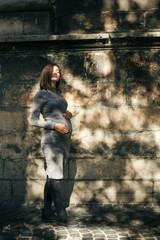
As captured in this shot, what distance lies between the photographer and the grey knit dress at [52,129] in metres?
3.11

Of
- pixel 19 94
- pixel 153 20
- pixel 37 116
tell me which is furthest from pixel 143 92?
pixel 19 94

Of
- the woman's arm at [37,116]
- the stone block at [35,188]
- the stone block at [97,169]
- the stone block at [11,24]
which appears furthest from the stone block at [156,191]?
the stone block at [11,24]

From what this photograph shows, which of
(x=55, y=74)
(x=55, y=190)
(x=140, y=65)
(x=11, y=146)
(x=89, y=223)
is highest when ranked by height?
(x=140, y=65)

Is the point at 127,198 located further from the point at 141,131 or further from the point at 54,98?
the point at 54,98

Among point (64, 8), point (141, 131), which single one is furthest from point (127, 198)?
point (64, 8)

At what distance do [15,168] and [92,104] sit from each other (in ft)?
5.46

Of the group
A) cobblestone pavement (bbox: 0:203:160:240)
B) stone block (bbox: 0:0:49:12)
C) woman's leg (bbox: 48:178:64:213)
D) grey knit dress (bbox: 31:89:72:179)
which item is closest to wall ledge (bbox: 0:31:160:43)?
stone block (bbox: 0:0:49:12)

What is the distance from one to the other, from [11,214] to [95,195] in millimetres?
1339

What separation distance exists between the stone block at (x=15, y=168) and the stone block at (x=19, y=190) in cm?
8

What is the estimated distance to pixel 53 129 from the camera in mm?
3104

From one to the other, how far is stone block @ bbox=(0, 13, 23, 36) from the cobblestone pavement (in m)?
2.84

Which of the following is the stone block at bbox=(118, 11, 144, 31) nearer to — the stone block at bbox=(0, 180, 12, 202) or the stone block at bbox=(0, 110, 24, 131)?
the stone block at bbox=(0, 110, 24, 131)

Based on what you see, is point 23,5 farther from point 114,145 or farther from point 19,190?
point 19,190

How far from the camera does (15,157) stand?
406 centimetres
